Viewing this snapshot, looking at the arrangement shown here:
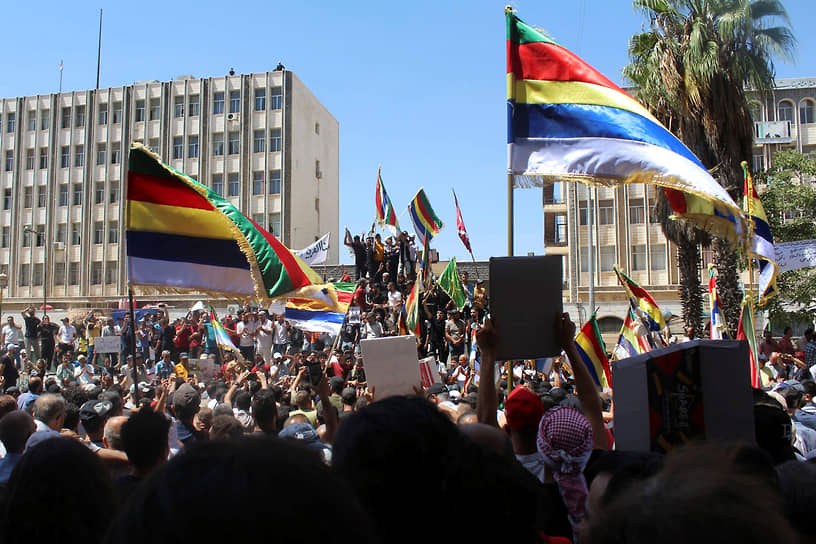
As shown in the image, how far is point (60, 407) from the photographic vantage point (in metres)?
5.30

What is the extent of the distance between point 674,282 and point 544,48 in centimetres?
3474

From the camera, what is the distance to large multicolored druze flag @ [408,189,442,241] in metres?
18.7

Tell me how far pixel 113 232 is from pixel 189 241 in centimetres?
4938

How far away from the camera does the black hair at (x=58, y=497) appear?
5.92ft

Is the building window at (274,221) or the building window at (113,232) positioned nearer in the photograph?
the building window at (274,221)

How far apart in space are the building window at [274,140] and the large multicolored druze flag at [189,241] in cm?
4475

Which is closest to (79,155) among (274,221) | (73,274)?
(73,274)

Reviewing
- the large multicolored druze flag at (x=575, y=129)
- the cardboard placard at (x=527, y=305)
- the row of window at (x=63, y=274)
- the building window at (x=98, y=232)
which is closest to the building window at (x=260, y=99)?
the building window at (x=98, y=232)

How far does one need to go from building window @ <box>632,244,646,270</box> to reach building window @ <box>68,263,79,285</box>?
3996 cm

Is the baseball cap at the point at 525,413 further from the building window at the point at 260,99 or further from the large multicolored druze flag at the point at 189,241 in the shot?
the building window at the point at 260,99

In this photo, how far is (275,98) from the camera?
166 ft

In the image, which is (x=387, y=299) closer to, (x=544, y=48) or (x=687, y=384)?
(x=544, y=48)

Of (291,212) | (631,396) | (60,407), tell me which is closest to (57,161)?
(291,212)

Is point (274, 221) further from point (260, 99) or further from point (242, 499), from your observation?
point (242, 499)
